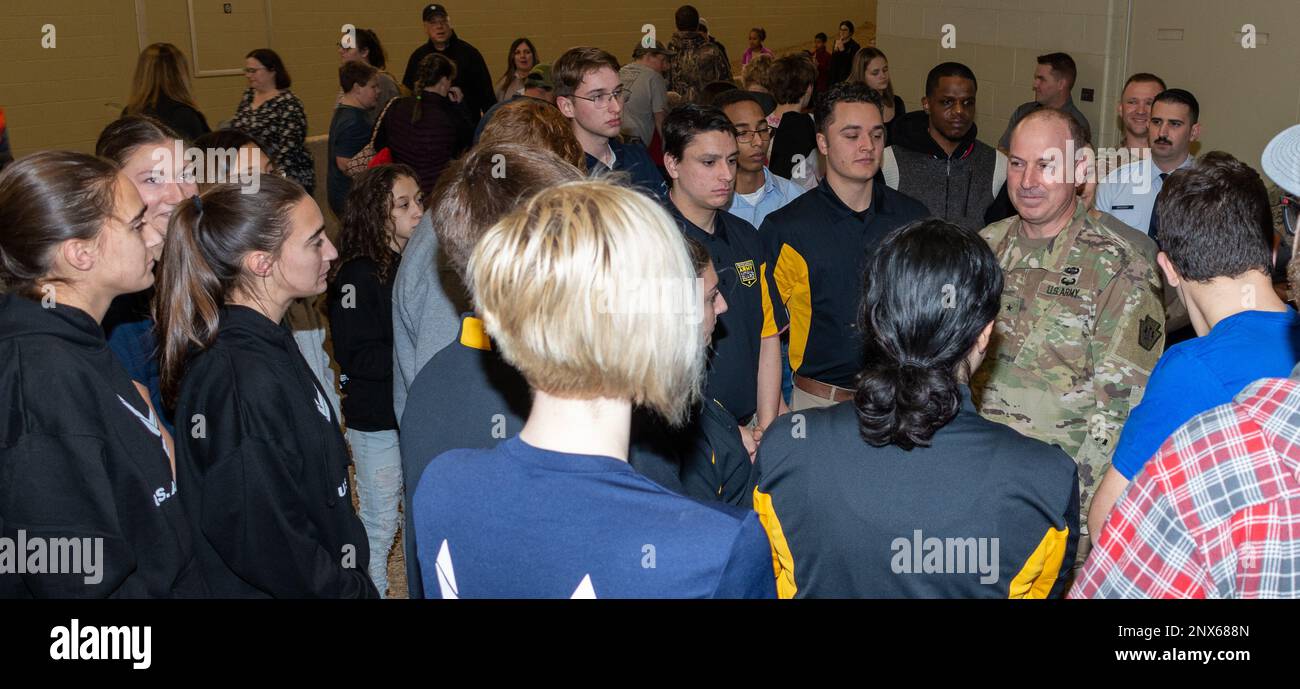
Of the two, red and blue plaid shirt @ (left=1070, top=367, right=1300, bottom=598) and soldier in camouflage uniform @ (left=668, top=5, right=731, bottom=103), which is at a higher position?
soldier in camouflage uniform @ (left=668, top=5, right=731, bottom=103)

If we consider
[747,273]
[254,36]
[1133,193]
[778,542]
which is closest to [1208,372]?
[778,542]

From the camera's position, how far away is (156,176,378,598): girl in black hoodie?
2043 mm

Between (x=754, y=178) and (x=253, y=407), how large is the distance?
3045mm

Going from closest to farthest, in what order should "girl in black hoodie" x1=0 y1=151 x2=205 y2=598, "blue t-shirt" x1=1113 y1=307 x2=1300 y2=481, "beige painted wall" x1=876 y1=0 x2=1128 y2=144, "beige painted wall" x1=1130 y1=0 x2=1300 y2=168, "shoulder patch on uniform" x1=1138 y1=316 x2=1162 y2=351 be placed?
"girl in black hoodie" x1=0 y1=151 x2=205 y2=598, "blue t-shirt" x1=1113 y1=307 x2=1300 y2=481, "shoulder patch on uniform" x1=1138 y1=316 x2=1162 y2=351, "beige painted wall" x1=1130 y1=0 x2=1300 y2=168, "beige painted wall" x1=876 y1=0 x2=1128 y2=144

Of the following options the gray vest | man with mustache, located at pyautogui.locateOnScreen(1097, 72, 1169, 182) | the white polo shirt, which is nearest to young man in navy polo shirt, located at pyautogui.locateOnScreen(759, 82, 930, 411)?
the gray vest

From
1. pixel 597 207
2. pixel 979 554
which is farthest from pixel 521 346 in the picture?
pixel 979 554

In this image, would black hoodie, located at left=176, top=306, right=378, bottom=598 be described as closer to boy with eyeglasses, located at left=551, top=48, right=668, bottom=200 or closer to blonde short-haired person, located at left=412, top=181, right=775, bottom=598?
blonde short-haired person, located at left=412, top=181, right=775, bottom=598

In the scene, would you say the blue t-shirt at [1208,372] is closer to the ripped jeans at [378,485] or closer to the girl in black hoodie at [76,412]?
the girl in black hoodie at [76,412]

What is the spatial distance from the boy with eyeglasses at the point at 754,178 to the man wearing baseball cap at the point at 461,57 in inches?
162

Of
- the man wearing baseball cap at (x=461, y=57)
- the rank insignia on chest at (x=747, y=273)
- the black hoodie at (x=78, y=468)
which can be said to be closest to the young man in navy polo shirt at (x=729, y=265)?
the rank insignia on chest at (x=747, y=273)

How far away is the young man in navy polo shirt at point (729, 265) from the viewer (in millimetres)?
3236

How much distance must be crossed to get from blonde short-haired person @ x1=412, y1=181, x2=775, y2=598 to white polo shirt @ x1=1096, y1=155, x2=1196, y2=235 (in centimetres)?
369

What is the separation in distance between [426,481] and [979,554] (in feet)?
3.00
